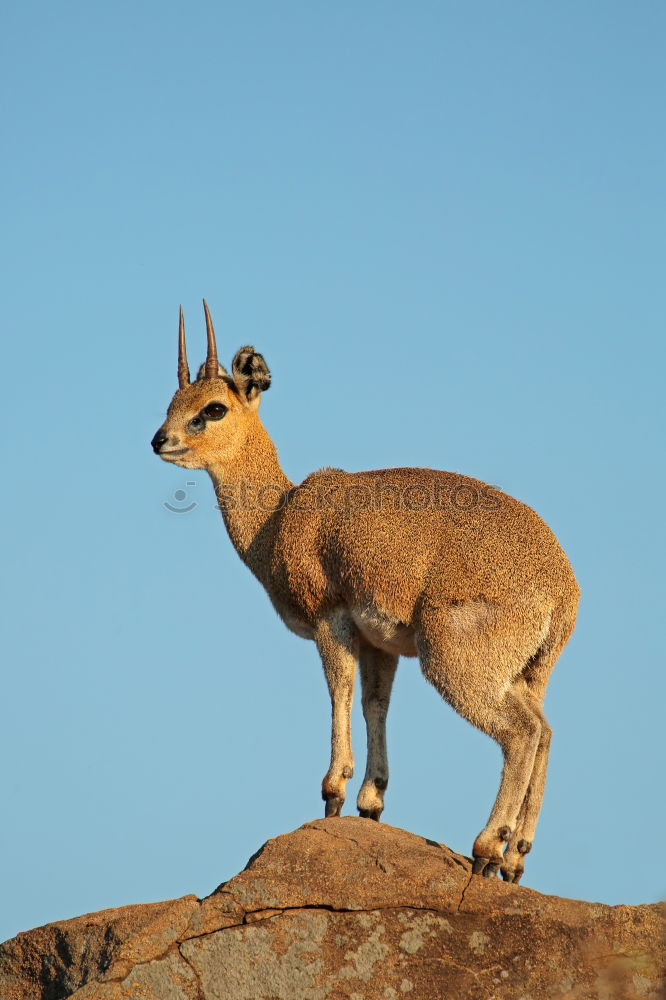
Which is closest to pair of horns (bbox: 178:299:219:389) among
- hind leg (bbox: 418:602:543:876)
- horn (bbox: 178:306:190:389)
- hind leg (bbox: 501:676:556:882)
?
horn (bbox: 178:306:190:389)

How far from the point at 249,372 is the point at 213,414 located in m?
0.75

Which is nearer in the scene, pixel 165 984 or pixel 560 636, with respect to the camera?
pixel 165 984

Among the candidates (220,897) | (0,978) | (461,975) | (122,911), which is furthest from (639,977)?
(0,978)

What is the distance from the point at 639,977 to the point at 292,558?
20.9ft

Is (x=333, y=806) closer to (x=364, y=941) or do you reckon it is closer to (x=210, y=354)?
(x=364, y=941)

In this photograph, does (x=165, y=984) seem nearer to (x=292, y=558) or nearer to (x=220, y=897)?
(x=220, y=897)

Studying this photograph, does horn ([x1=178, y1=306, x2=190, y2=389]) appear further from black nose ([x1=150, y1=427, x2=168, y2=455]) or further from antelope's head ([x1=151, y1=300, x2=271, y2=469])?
black nose ([x1=150, y1=427, x2=168, y2=455])

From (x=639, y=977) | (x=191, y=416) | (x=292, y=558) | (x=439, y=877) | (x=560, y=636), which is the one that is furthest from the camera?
(x=191, y=416)

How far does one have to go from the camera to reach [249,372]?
18.0 metres

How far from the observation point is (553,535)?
1557 centimetres

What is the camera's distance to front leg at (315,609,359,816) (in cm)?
1540

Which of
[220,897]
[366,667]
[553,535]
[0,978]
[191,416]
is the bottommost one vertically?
[0,978]

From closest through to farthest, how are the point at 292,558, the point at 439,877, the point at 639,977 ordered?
the point at 639,977 → the point at 439,877 → the point at 292,558

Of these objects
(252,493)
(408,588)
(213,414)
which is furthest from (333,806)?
(213,414)
